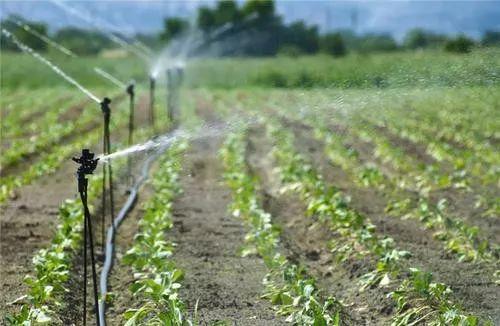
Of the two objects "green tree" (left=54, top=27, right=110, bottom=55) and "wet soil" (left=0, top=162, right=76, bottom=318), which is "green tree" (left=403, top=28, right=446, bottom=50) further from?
"wet soil" (left=0, top=162, right=76, bottom=318)

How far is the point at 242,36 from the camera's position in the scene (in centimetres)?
4894

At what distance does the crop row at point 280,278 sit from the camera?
539 centimetres

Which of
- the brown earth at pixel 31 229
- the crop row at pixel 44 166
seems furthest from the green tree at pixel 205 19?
the brown earth at pixel 31 229

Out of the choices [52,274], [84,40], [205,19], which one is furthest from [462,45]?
[205,19]

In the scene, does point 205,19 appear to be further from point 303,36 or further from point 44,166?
point 44,166

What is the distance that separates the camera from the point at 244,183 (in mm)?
10312

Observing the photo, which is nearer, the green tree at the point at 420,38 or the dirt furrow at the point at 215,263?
the dirt furrow at the point at 215,263

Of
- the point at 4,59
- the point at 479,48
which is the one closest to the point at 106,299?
the point at 479,48

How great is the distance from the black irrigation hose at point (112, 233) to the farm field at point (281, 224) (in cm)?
9

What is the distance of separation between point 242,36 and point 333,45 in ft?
27.3

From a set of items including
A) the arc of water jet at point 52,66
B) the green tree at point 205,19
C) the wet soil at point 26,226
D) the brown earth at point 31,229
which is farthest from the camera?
the green tree at point 205,19

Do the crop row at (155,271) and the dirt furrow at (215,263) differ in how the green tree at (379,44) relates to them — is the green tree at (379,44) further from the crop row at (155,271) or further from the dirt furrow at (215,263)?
the crop row at (155,271)

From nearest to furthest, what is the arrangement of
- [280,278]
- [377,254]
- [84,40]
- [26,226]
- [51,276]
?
[51,276], [280,278], [377,254], [26,226], [84,40]

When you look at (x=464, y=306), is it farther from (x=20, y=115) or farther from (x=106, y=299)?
(x=20, y=115)
